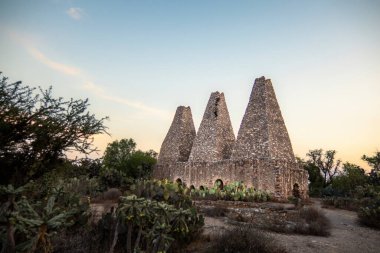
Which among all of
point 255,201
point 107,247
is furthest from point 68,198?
point 255,201

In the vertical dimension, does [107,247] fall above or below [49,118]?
below

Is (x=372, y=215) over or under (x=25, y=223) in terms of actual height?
under

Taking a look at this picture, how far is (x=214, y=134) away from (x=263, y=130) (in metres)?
4.54

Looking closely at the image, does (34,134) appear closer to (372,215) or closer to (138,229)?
(138,229)

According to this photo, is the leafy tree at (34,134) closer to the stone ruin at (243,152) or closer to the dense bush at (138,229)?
the dense bush at (138,229)

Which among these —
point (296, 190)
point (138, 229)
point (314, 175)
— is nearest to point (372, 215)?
point (296, 190)

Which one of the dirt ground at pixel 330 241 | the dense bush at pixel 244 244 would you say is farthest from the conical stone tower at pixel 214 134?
the dense bush at pixel 244 244

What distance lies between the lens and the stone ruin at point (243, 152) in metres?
18.9

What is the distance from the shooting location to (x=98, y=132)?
6102 millimetres

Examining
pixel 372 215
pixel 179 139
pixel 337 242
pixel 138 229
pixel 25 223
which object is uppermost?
pixel 179 139

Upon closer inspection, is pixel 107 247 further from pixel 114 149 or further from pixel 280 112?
pixel 114 149

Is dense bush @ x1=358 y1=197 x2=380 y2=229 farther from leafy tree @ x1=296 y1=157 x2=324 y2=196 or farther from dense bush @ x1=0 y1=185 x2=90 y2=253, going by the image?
leafy tree @ x1=296 y1=157 x2=324 y2=196

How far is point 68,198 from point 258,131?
587 inches

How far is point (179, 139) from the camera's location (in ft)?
86.6
